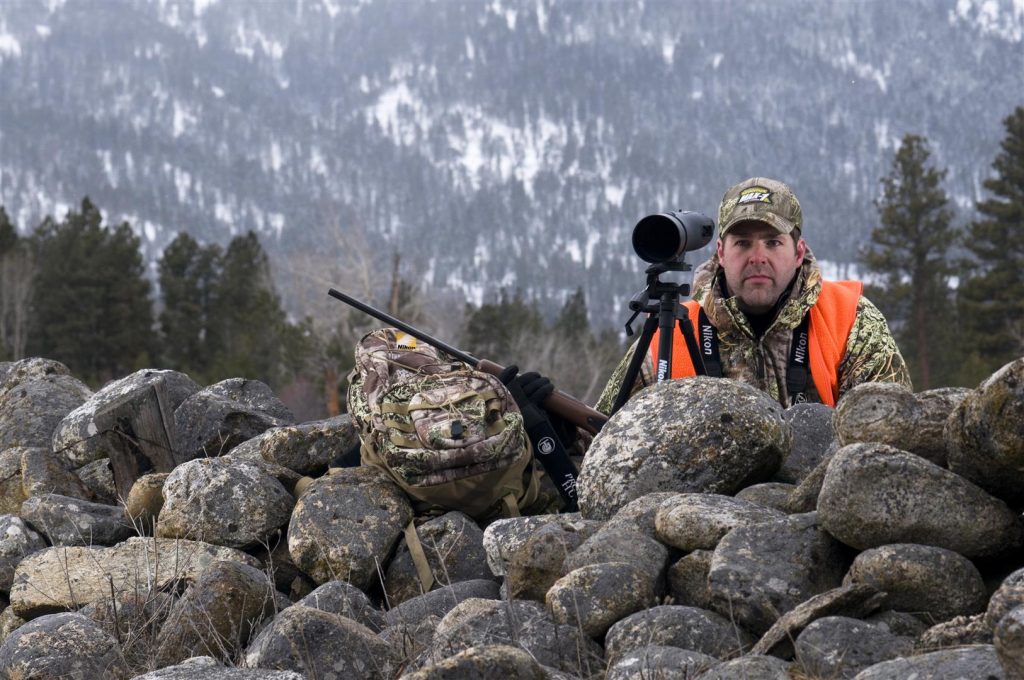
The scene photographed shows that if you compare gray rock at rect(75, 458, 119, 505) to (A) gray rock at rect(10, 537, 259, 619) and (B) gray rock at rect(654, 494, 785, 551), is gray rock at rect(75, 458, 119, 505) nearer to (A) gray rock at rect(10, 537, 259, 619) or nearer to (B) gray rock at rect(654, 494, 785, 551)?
(A) gray rock at rect(10, 537, 259, 619)

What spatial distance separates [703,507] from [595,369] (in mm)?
44118

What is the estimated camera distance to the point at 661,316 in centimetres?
568

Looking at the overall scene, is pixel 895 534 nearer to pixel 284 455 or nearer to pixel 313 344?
pixel 284 455

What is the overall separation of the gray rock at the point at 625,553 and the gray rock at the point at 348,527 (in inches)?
51.4

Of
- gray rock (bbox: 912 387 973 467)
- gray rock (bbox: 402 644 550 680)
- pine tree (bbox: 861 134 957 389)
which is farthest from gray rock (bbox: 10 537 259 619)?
pine tree (bbox: 861 134 957 389)

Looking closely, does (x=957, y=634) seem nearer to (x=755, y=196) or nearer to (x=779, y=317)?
(x=779, y=317)

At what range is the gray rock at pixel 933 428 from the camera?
412cm

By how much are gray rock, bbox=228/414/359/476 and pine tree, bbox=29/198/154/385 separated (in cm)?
3930

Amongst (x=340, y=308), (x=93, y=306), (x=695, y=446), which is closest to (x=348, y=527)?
(x=695, y=446)

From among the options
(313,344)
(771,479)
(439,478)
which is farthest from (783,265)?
(313,344)

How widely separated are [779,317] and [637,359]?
0.76 meters

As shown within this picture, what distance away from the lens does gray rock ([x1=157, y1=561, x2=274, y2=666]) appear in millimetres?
4105

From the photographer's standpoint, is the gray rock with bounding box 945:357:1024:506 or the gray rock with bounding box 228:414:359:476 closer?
the gray rock with bounding box 945:357:1024:506

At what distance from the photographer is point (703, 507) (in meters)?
4.09
